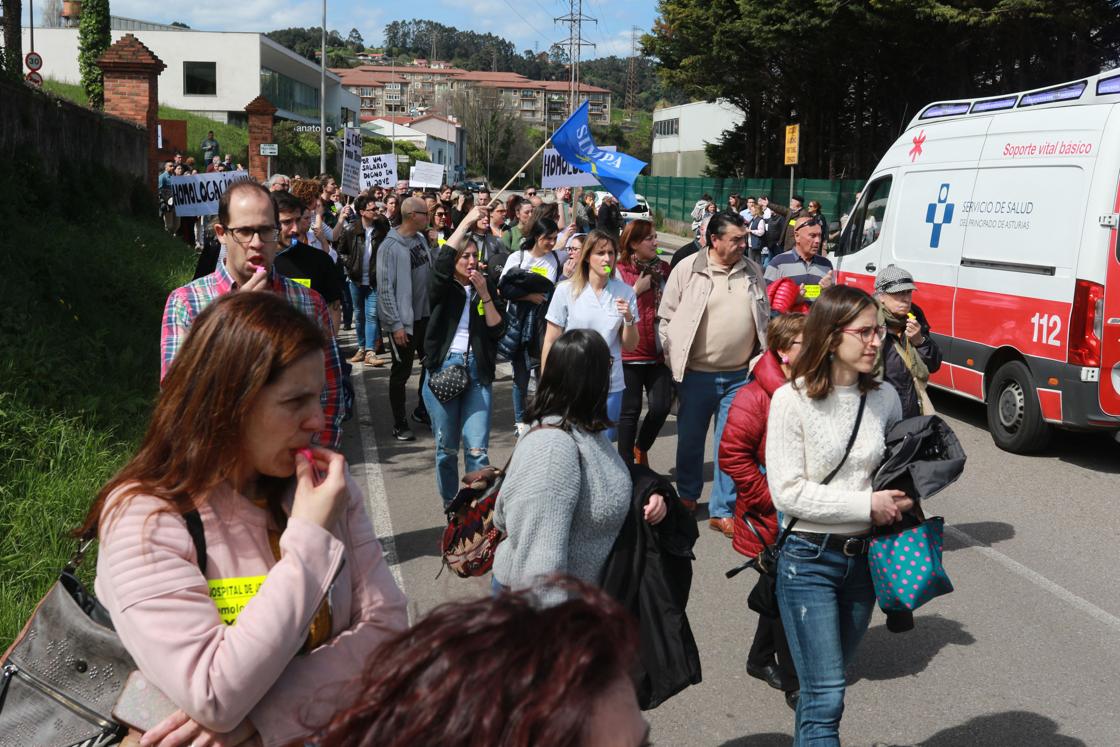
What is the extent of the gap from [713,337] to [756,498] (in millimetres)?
2863

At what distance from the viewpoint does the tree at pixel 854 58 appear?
92.3ft

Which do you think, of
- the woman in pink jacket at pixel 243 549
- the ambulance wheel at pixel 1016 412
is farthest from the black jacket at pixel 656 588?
the ambulance wheel at pixel 1016 412

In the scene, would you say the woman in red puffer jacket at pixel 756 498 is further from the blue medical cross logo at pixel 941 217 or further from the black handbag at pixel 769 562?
the blue medical cross logo at pixel 941 217

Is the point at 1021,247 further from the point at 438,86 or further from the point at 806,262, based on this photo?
the point at 438,86

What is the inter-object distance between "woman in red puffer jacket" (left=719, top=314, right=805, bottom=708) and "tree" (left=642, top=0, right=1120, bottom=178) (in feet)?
80.4

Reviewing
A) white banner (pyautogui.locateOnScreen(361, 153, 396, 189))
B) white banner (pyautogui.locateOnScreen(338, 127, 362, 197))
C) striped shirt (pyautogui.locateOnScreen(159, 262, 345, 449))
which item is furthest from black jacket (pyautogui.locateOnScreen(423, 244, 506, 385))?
white banner (pyautogui.locateOnScreen(361, 153, 396, 189))

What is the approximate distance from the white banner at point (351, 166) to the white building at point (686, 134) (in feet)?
154

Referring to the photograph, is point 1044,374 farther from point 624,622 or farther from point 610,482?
point 624,622

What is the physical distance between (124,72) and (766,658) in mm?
19578

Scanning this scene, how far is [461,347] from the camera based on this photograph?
679cm

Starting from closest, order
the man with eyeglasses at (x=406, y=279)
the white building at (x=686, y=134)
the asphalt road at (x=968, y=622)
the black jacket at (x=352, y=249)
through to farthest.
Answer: the asphalt road at (x=968, y=622)
the man with eyeglasses at (x=406, y=279)
the black jacket at (x=352, y=249)
the white building at (x=686, y=134)

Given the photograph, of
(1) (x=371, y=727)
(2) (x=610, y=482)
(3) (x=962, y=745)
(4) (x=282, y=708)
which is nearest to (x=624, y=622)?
(1) (x=371, y=727)

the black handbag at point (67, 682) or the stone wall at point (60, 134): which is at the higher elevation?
the stone wall at point (60, 134)

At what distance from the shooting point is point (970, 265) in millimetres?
10195
